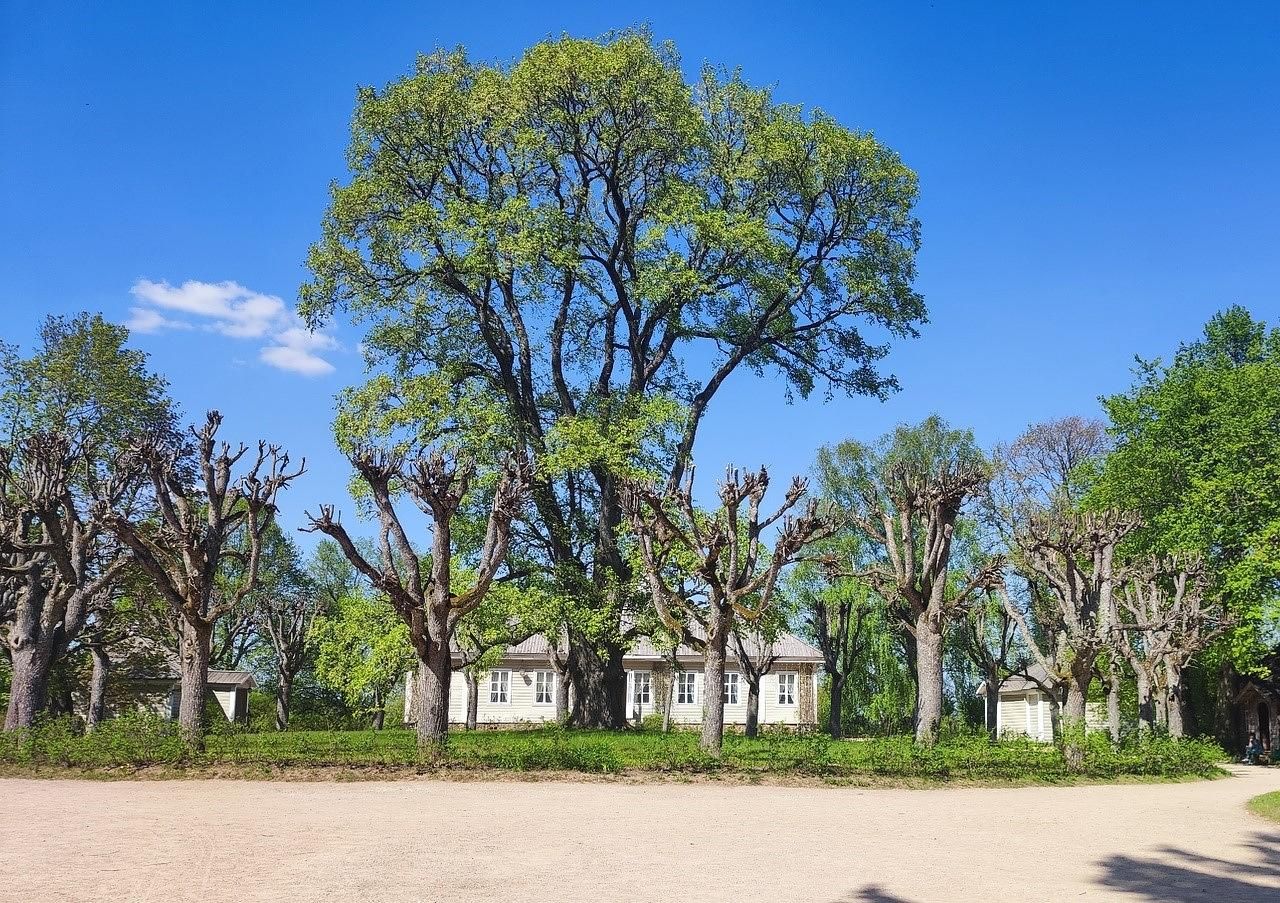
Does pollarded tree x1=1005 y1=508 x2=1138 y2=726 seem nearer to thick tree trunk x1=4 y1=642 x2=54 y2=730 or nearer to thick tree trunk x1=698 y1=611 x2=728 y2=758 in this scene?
thick tree trunk x1=698 y1=611 x2=728 y2=758

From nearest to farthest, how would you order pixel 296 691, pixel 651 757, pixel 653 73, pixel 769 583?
pixel 651 757, pixel 769 583, pixel 653 73, pixel 296 691

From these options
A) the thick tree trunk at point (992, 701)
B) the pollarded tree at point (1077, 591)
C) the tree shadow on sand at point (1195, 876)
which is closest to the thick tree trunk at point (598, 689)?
the pollarded tree at point (1077, 591)

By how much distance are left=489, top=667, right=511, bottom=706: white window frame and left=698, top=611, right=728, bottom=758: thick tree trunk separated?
30.7 meters

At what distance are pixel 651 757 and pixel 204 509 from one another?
90.7ft

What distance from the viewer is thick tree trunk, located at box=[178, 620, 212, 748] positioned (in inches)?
736

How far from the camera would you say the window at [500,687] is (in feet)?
162

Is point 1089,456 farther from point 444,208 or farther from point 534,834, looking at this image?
point 534,834

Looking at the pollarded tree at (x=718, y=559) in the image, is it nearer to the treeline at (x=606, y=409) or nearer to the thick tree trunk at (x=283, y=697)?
the treeline at (x=606, y=409)

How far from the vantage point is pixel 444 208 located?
97.2ft

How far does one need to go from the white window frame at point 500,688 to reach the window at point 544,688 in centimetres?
131

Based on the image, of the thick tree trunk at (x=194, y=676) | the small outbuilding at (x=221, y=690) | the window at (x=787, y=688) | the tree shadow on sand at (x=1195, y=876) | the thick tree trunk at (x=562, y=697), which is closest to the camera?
the tree shadow on sand at (x=1195, y=876)

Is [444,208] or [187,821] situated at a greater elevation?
[444,208]

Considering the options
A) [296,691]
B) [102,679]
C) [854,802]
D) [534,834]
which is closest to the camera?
[534,834]

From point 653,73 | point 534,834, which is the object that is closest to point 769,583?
point 534,834
